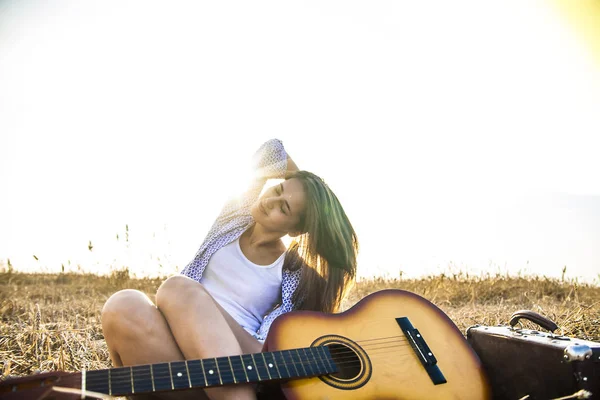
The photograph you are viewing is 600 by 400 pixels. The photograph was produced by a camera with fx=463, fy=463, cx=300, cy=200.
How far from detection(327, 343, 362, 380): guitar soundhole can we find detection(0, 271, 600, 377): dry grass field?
5.70 ft

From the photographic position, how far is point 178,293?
2137mm

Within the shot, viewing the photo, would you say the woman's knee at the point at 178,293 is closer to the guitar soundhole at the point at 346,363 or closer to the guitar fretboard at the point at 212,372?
the guitar fretboard at the point at 212,372

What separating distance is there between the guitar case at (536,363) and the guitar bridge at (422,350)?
364 millimetres

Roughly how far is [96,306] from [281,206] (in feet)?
9.40

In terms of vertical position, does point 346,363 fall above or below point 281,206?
below

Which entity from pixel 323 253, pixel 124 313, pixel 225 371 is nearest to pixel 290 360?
pixel 225 371

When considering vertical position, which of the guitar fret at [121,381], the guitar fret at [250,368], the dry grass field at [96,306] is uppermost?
the guitar fret at [121,381]

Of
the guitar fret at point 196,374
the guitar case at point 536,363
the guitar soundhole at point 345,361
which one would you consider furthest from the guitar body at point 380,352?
the guitar fret at point 196,374

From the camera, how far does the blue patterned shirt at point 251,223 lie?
2905mm

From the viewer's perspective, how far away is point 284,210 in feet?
9.61

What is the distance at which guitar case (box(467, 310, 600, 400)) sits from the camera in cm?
187

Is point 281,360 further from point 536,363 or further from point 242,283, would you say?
point 536,363

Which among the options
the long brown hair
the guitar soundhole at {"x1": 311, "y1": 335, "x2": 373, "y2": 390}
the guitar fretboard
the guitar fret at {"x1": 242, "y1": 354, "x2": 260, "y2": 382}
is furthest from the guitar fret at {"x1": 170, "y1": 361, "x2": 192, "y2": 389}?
the long brown hair

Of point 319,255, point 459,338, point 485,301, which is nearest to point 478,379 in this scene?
point 459,338
